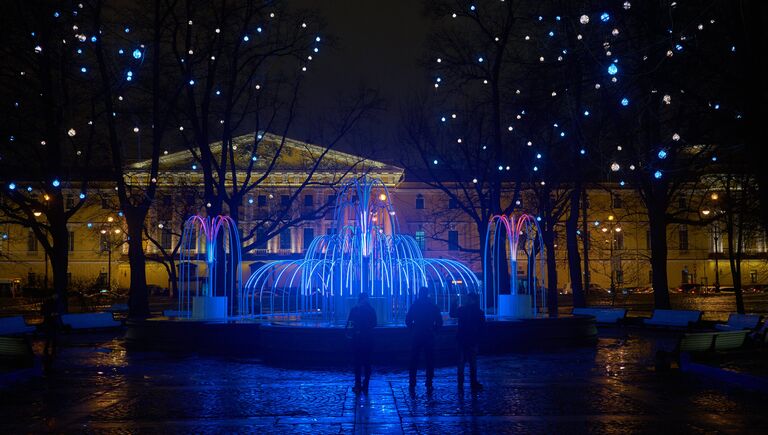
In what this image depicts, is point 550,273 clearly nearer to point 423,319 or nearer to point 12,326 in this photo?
point 12,326

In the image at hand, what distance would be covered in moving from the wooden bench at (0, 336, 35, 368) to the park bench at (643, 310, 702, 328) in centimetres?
1939

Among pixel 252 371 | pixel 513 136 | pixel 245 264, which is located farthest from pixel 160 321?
pixel 245 264

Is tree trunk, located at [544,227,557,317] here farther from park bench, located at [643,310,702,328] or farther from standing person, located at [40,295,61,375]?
standing person, located at [40,295,61,375]

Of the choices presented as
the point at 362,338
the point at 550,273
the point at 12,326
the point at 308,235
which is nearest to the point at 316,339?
the point at 362,338

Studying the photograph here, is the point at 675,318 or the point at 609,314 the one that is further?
the point at 609,314

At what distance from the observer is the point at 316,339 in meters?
18.1

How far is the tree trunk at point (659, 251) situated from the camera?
2848 centimetres

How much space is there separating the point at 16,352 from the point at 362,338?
740 cm

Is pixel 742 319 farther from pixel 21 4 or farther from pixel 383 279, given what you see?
pixel 21 4

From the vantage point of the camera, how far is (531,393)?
513 inches

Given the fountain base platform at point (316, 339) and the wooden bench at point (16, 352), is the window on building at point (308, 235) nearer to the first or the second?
the fountain base platform at point (316, 339)

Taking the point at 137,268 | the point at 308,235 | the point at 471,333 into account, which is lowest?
the point at 471,333

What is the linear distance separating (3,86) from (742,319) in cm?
2324

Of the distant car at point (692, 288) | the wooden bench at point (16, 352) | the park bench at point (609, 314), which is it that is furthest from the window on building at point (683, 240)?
the wooden bench at point (16, 352)
